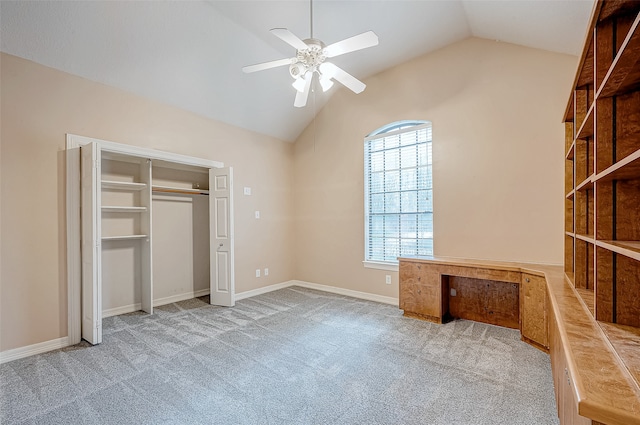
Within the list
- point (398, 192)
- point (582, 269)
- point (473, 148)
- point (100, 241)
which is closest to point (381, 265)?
point (398, 192)

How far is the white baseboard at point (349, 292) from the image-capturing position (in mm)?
4389

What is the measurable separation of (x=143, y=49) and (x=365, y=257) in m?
4.00

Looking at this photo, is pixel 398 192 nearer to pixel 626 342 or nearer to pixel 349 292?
pixel 349 292

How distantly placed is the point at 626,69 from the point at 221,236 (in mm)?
4321

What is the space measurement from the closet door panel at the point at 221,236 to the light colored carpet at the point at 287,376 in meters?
0.76

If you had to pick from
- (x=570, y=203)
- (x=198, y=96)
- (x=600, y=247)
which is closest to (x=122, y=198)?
(x=198, y=96)

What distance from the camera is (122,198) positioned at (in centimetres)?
396

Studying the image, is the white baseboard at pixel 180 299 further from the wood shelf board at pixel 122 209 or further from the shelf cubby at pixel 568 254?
the shelf cubby at pixel 568 254

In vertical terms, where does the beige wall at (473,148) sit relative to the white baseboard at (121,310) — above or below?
above

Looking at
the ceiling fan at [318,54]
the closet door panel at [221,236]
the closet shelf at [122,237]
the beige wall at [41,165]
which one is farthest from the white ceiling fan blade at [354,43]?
the closet shelf at [122,237]

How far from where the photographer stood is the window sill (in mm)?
4359

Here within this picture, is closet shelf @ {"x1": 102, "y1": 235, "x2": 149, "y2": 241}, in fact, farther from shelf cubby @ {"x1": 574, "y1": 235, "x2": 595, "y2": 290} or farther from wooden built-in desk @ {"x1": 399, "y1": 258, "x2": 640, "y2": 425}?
shelf cubby @ {"x1": 574, "y1": 235, "x2": 595, "y2": 290}

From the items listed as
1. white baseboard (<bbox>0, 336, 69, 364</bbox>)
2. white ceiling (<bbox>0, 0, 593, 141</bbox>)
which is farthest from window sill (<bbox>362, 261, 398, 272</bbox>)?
white baseboard (<bbox>0, 336, 69, 364</bbox>)

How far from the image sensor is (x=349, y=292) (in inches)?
191
